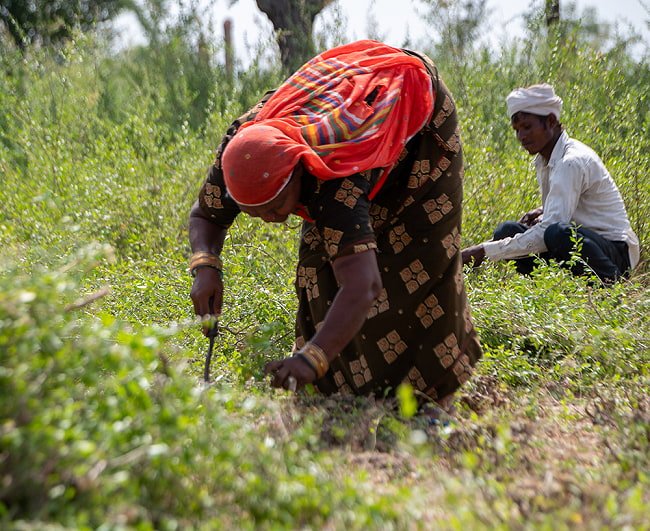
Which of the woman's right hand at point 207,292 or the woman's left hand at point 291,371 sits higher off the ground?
the woman's right hand at point 207,292

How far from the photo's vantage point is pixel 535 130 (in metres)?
4.07

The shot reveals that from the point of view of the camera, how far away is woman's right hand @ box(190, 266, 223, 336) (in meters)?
2.39

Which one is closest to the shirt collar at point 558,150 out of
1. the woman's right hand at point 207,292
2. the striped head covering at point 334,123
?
the striped head covering at point 334,123

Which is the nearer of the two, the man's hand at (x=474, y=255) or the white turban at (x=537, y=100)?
the man's hand at (x=474, y=255)

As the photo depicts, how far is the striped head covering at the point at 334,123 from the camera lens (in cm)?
187

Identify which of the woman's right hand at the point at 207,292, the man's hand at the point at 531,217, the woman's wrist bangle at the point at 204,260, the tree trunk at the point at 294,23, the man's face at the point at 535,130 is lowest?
the man's hand at the point at 531,217

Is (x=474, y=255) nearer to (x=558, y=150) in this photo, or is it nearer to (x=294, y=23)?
(x=558, y=150)

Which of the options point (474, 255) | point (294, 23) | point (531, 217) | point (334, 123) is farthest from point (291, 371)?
point (294, 23)

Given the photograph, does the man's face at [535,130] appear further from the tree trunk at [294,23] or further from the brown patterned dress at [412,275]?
the tree trunk at [294,23]

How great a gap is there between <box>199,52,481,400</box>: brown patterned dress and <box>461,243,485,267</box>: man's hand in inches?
50.0

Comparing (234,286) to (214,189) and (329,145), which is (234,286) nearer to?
(214,189)

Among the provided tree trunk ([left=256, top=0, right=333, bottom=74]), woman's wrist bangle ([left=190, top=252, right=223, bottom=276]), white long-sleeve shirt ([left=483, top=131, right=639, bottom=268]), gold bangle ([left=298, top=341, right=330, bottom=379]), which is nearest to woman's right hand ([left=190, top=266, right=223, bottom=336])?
woman's wrist bangle ([left=190, top=252, right=223, bottom=276])

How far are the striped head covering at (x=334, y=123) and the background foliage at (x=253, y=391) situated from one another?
51 cm

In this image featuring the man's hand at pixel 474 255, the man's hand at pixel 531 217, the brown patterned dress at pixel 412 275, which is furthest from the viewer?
the man's hand at pixel 531 217
